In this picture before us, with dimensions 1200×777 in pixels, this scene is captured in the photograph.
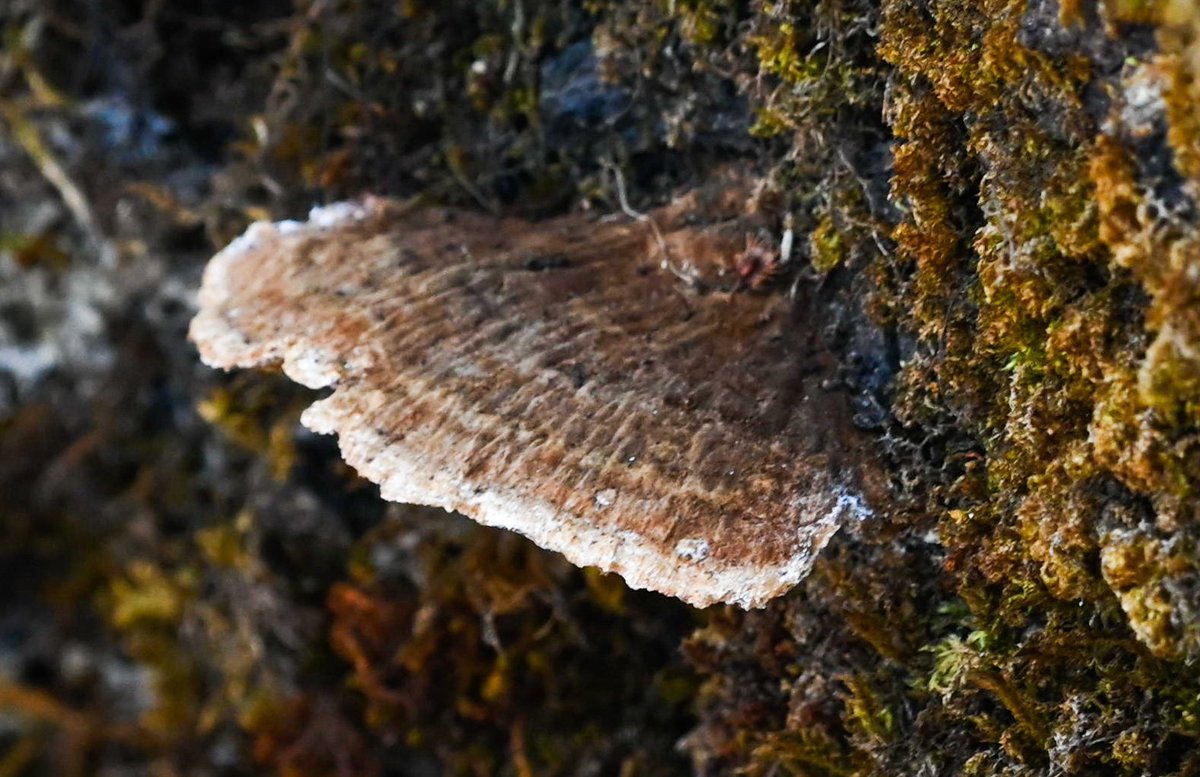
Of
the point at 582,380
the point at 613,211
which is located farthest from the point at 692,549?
the point at 613,211


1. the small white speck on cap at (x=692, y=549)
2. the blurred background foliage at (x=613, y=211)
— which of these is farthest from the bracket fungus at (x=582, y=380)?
the blurred background foliage at (x=613, y=211)

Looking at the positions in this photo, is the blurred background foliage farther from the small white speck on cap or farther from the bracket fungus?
the small white speck on cap

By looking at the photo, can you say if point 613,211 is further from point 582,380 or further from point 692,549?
point 692,549

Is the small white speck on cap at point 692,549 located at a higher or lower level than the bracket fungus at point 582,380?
lower

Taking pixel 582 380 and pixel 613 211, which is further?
pixel 613 211

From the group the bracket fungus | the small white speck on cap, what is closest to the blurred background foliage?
the bracket fungus

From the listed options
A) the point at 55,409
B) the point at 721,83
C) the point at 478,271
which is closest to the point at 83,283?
the point at 55,409

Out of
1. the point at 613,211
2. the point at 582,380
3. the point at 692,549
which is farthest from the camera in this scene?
the point at 613,211

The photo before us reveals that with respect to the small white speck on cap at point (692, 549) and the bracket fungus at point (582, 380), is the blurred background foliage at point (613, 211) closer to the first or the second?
the bracket fungus at point (582, 380)

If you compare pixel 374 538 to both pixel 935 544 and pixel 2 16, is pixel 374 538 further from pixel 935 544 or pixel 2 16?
pixel 2 16
